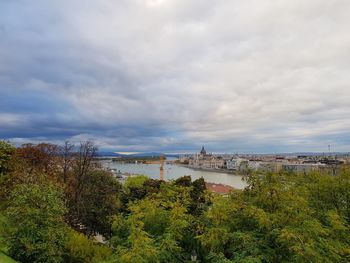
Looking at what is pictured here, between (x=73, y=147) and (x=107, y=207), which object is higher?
(x=73, y=147)

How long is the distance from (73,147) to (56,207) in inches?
643

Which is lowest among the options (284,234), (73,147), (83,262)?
(83,262)

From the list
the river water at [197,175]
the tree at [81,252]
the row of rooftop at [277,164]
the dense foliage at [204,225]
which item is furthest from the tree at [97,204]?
the river water at [197,175]

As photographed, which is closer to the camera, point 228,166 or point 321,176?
point 321,176

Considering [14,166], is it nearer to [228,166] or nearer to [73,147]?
[73,147]

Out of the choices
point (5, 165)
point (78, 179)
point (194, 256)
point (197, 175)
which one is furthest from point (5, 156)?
point (197, 175)

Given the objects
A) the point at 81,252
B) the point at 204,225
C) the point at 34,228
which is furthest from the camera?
the point at 81,252

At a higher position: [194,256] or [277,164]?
[277,164]

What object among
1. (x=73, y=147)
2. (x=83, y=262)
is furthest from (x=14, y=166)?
(x=83, y=262)

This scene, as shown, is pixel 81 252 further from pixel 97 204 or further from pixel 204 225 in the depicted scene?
pixel 97 204

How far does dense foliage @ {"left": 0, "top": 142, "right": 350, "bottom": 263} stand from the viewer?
19.9ft

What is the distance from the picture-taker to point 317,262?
17.7 feet

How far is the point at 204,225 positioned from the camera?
24.1 ft

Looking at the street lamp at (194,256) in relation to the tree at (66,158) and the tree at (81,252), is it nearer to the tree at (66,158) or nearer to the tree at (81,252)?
the tree at (81,252)
